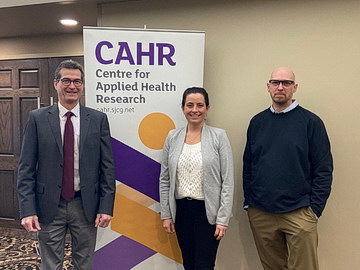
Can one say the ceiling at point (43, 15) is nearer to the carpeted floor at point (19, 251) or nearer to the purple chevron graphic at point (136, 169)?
the purple chevron graphic at point (136, 169)

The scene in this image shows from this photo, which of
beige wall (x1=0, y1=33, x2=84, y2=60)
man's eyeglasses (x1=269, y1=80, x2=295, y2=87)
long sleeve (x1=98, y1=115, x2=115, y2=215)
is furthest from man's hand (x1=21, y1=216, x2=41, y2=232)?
beige wall (x1=0, y1=33, x2=84, y2=60)

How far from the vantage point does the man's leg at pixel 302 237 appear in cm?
208

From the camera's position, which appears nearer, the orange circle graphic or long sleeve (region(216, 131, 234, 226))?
long sleeve (region(216, 131, 234, 226))

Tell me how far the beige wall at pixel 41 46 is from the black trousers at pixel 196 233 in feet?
7.87

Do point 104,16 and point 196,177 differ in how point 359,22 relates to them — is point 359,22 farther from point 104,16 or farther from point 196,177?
point 104,16

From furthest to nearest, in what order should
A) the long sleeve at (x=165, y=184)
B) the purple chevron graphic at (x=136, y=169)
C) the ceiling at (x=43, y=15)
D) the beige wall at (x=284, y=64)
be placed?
the ceiling at (x=43, y=15) → the purple chevron graphic at (x=136, y=169) → the beige wall at (x=284, y=64) → the long sleeve at (x=165, y=184)

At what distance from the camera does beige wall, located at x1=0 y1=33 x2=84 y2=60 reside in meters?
3.86

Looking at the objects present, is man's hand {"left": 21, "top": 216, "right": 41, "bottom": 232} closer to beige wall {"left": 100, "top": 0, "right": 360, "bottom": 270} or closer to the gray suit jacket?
the gray suit jacket

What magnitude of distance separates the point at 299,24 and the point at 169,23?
3.06ft

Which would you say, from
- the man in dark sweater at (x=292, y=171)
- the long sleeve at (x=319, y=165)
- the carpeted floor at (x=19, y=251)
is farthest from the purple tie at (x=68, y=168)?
the carpeted floor at (x=19, y=251)

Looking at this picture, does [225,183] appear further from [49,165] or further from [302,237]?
[49,165]

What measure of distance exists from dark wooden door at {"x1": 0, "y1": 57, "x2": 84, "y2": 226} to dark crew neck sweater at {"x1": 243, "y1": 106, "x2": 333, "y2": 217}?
102 inches

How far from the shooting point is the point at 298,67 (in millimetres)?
2420

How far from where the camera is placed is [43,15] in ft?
10.2
